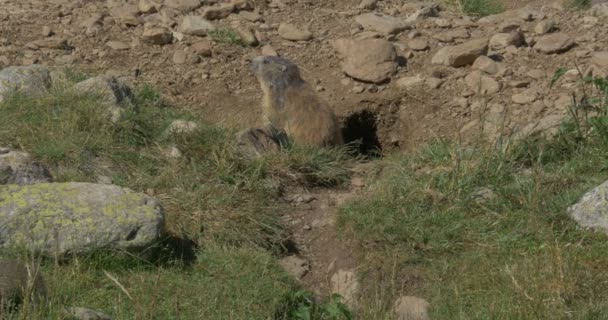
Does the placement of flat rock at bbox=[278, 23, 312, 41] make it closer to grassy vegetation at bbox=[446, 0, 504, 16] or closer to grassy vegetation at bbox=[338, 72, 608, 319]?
grassy vegetation at bbox=[446, 0, 504, 16]

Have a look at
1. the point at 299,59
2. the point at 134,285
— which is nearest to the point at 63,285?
the point at 134,285

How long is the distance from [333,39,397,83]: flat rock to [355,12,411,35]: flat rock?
1.25 ft

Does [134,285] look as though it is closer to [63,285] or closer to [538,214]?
[63,285]

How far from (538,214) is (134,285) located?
241cm

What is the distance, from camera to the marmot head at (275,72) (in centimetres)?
747

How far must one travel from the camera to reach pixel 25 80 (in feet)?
22.1

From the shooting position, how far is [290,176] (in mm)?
6348

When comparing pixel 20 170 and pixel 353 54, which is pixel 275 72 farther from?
pixel 20 170

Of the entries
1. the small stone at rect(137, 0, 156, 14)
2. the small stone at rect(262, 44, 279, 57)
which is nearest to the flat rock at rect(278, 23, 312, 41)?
the small stone at rect(262, 44, 279, 57)

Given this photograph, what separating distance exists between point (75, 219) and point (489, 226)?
7.84ft

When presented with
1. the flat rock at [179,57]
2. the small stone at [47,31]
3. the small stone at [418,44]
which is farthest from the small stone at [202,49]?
the small stone at [418,44]

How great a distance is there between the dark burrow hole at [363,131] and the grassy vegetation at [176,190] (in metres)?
1.00

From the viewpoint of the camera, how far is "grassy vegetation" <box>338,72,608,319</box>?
471 centimetres

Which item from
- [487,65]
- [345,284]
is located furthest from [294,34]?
[345,284]
